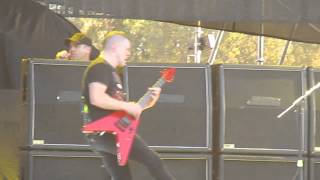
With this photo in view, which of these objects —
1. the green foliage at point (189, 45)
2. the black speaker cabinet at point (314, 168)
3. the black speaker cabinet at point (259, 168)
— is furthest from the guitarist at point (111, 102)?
the green foliage at point (189, 45)

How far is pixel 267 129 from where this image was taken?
550cm

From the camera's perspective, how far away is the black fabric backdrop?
628 centimetres

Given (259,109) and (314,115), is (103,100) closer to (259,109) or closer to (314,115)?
(259,109)

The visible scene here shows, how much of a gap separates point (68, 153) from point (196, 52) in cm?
578

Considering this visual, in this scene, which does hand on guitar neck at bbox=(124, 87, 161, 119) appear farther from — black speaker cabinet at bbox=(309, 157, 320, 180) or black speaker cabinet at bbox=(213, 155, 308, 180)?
black speaker cabinet at bbox=(309, 157, 320, 180)

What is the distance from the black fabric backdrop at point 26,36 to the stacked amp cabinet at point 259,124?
5.69 feet

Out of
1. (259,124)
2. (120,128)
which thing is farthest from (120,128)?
(259,124)

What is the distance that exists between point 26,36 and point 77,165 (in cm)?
156

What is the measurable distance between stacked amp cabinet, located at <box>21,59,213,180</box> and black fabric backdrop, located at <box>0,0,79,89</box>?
95cm

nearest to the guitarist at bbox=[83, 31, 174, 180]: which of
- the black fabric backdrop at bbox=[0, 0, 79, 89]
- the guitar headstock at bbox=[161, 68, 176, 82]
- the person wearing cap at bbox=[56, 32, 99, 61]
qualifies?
the guitar headstock at bbox=[161, 68, 176, 82]

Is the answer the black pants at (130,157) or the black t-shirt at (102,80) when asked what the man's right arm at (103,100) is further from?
the black pants at (130,157)

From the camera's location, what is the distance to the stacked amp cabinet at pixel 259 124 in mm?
5500

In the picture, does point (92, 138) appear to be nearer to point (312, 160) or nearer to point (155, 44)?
point (312, 160)

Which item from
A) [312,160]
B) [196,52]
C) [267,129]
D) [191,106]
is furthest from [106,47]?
[196,52]
